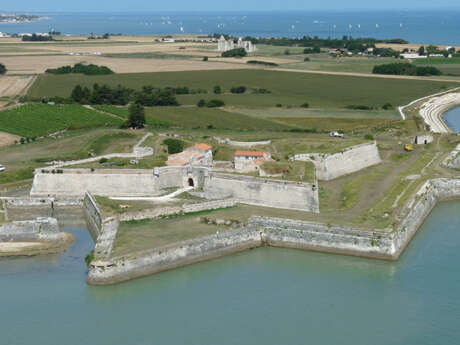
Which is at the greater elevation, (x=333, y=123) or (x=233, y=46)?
(x=233, y=46)

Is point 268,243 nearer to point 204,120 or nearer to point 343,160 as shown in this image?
point 343,160

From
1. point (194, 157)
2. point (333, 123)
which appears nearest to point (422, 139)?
point (333, 123)

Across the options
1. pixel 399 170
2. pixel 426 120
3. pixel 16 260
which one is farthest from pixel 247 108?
pixel 16 260

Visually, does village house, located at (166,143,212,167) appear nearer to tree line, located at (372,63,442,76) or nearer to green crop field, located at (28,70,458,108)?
green crop field, located at (28,70,458,108)

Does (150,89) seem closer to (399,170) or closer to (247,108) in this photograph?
(247,108)

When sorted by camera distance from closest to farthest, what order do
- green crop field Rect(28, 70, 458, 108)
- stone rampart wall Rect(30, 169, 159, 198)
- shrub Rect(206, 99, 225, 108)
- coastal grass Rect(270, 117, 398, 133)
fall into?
stone rampart wall Rect(30, 169, 159, 198), coastal grass Rect(270, 117, 398, 133), shrub Rect(206, 99, 225, 108), green crop field Rect(28, 70, 458, 108)

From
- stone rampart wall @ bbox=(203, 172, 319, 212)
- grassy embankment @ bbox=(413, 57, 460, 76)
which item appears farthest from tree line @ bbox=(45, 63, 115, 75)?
stone rampart wall @ bbox=(203, 172, 319, 212)
